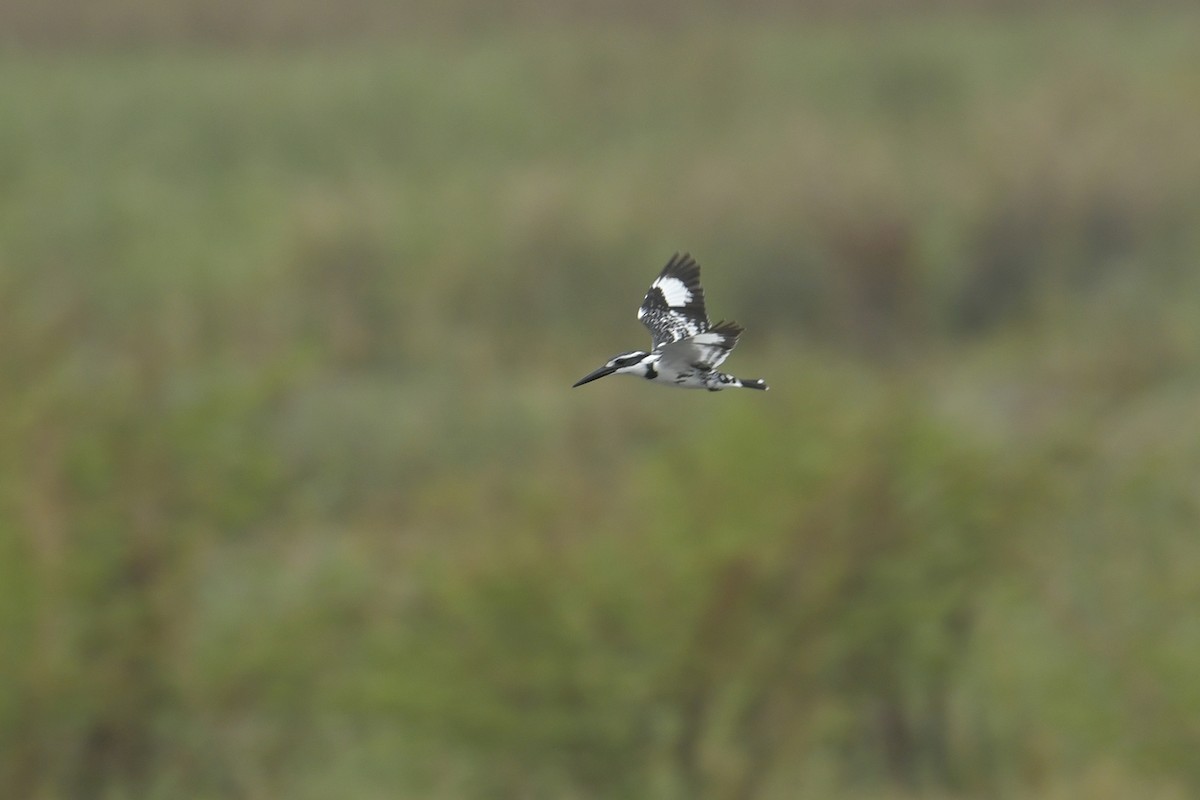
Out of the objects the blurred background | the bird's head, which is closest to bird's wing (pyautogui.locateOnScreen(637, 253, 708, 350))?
the bird's head

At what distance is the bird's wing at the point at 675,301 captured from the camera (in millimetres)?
5312

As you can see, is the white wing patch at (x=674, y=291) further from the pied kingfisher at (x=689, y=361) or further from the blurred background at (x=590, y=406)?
the blurred background at (x=590, y=406)

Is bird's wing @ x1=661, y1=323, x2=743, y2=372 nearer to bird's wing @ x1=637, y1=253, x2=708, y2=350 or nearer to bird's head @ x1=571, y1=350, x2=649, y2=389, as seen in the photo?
bird's head @ x1=571, y1=350, x2=649, y2=389

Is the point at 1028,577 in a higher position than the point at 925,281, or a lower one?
lower

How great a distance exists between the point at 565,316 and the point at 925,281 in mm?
4131

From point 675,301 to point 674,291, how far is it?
0.13ft

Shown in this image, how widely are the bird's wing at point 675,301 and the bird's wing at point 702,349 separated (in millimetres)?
539

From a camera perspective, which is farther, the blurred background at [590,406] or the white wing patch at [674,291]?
the blurred background at [590,406]

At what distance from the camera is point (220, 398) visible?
11.0m

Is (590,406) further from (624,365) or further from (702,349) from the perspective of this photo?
(702,349)

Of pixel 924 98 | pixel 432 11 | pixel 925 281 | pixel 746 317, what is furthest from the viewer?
pixel 432 11

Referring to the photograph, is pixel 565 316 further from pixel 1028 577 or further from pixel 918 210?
pixel 1028 577

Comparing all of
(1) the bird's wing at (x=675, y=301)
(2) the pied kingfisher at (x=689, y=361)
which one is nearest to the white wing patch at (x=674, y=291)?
(1) the bird's wing at (x=675, y=301)

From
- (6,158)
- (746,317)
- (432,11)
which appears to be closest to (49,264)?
(6,158)
